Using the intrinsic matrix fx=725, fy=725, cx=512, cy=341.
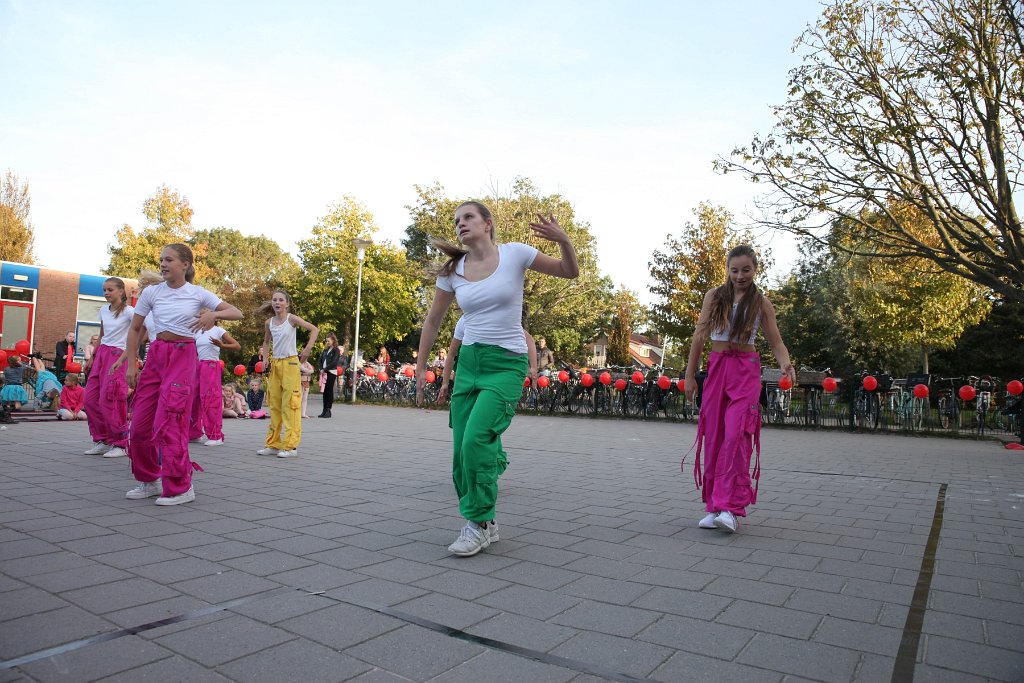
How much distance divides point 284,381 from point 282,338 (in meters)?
0.52

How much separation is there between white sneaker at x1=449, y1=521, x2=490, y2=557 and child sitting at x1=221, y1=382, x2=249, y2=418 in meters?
11.9

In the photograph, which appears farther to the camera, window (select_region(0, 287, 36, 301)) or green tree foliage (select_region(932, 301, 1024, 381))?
green tree foliage (select_region(932, 301, 1024, 381))

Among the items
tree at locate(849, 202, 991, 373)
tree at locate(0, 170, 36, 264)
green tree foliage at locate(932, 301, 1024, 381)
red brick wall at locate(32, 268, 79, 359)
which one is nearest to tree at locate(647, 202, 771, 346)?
tree at locate(849, 202, 991, 373)

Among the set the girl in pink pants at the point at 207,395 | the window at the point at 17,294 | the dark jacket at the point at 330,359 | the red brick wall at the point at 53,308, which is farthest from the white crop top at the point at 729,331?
the window at the point at 17,294

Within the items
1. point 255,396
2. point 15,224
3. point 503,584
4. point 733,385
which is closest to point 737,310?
point 733,385

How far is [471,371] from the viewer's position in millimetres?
4219

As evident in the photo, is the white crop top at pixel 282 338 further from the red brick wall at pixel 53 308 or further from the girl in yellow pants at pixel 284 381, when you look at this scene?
the red brick wall at pixel 53 308

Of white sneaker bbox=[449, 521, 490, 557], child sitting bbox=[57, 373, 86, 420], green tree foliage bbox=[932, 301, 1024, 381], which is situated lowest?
white sneaker bbox=[449, 521, 490, 557]

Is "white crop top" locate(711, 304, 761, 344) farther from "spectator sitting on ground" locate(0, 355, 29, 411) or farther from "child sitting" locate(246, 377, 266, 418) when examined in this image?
"child sitting" locate(246, 377, 266, 418)

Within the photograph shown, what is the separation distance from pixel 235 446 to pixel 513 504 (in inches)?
206

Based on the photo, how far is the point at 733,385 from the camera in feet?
16.0

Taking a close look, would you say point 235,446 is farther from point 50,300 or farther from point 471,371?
point 50,300

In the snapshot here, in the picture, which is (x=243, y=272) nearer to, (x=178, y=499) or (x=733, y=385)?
(x=178, y=499)

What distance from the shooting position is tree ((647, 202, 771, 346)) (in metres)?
28.2
